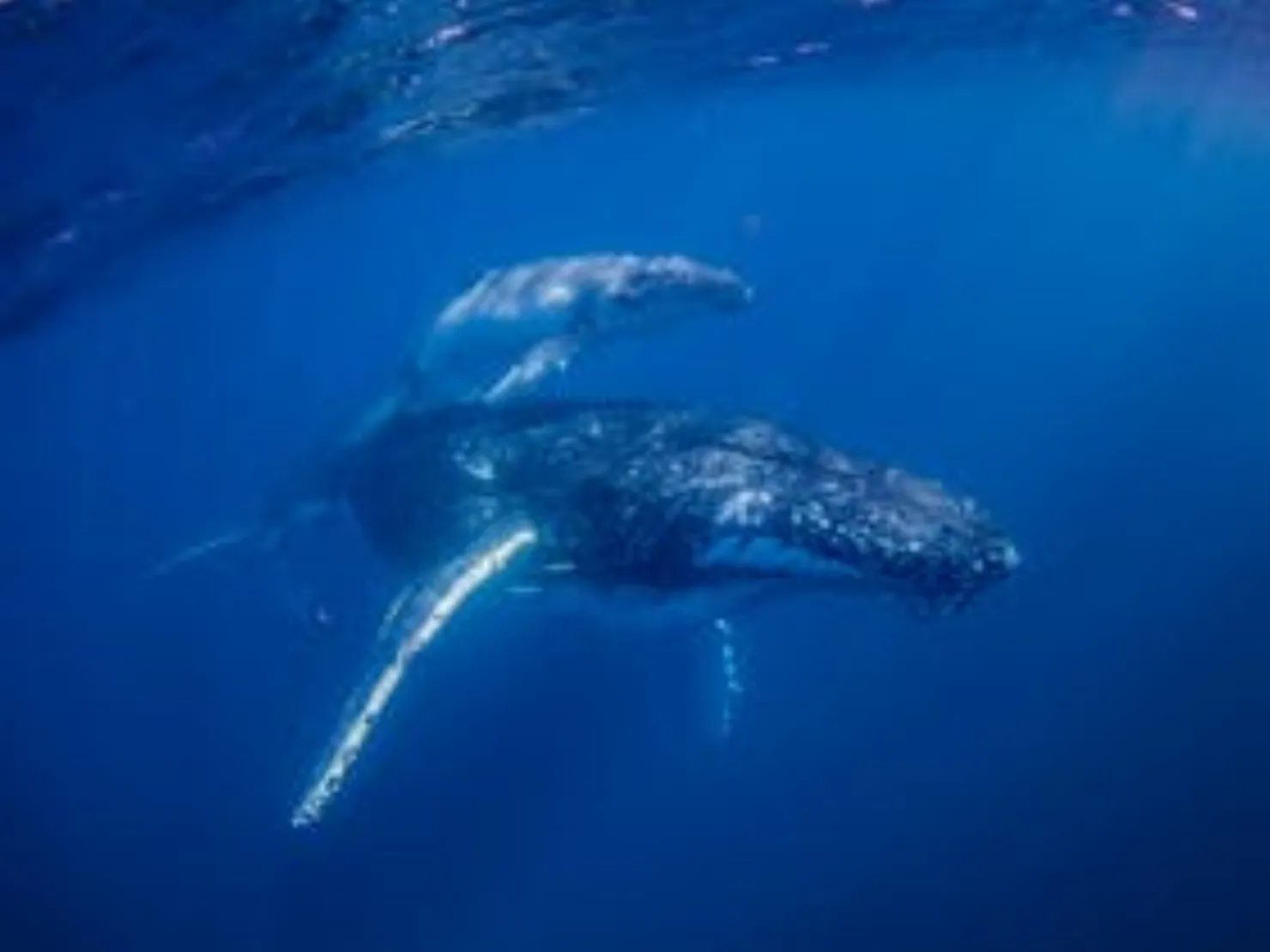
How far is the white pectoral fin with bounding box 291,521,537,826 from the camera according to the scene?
993cm

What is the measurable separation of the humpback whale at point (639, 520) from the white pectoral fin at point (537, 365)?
145 inches

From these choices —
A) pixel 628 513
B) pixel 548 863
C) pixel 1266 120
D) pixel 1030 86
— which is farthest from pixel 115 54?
pixel 1266 120

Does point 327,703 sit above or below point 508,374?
below

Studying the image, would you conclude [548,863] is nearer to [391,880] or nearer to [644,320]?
[391,880]

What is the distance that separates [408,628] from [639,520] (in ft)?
6.36

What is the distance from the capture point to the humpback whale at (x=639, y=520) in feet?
30.8

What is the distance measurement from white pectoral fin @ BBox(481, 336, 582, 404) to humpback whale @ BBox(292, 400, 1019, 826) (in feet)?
12.1

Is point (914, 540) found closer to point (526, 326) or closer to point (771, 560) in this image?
point (771, 560)

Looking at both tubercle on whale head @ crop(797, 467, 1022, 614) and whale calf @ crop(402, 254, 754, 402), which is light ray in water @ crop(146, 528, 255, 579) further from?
tubercle on whale head @ crop(797, 467, 1022, 614)

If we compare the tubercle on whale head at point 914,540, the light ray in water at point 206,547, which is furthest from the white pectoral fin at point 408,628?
the light ray in water at point 206,547

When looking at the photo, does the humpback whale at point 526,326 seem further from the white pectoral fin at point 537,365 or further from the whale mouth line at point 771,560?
the whale mouth line at point 771,560

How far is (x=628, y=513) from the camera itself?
11.2m

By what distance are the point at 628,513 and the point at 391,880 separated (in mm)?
14515

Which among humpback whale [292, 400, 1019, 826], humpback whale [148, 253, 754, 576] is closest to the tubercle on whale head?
humpback whale [292, 400, 1019, 826]
